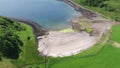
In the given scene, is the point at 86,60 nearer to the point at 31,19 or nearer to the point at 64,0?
the point at 31,19

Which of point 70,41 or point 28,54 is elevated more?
point 70,41

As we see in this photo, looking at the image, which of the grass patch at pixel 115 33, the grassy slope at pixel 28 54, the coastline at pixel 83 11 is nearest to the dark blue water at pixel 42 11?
the coastline at pixel 83 11

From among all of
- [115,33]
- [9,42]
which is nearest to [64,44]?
[9,42]

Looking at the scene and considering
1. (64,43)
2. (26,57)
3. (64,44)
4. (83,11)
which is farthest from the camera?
(83,11)

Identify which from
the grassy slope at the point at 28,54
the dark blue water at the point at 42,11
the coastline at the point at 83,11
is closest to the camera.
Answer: the grassy slope at the point at 28,54

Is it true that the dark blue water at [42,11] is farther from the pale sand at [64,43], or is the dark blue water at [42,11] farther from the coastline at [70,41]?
the pale sand at [64,43]

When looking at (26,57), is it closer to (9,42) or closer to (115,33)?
(9,42)
